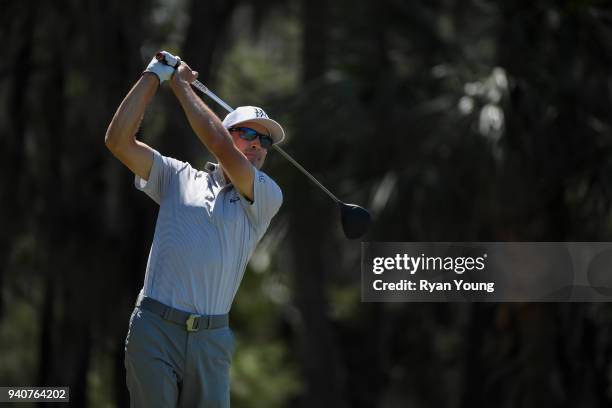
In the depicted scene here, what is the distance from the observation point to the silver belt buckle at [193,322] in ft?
14.6

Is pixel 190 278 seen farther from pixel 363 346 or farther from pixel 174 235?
pixel 363 346

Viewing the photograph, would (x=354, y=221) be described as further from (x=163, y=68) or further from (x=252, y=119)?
(x=163, y=68)

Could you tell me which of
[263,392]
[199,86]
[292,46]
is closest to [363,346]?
[263,392]

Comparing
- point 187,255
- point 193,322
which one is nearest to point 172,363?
point 193,322

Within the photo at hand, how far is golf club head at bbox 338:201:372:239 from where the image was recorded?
5.25m

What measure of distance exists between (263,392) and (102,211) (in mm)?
8602

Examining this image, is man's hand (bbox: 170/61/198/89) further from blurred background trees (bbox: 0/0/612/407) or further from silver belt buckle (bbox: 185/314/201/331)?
blurred background trees (bbox: 0/0/612/407)

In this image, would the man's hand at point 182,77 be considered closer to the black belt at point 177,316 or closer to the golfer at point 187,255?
the golfer at point 187,255

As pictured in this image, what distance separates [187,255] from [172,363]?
38cm

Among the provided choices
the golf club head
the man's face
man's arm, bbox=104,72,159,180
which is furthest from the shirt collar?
the golf club head

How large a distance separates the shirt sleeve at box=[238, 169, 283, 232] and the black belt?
42 cm

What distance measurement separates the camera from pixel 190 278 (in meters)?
4.48

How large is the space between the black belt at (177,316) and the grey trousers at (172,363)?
0.02 meters

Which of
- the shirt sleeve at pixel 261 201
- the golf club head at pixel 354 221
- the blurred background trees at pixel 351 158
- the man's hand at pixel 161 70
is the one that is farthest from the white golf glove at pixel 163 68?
the blurred background trees at pixel 351 158
